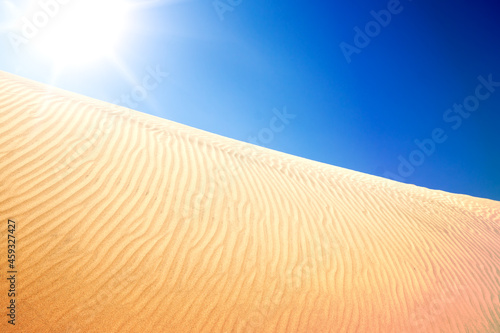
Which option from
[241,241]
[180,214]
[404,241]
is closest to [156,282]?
[180,214]

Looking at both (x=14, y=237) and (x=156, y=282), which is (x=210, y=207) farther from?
(x=14, y=237)

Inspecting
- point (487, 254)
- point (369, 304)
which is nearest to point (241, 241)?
point (369, 304)

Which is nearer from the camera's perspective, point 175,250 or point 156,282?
point 156,282

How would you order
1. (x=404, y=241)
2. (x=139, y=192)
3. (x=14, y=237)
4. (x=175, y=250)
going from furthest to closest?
(x=404, y=241)
(x=139, y=192)
(x=175, y=250)
(x=14, y=237)

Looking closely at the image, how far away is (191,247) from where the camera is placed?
11.7ft

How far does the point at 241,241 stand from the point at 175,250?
965 mm

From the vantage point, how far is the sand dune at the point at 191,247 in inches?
113

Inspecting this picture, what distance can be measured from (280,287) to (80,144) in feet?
12.7

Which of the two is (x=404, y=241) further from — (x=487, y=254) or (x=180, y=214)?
(x=180, y=214)

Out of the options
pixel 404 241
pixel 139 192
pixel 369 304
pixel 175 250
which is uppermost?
pixel 404 241

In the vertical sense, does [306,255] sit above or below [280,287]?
above

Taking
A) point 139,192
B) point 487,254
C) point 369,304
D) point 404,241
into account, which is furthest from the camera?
point 487,254

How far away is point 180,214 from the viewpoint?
392 cm

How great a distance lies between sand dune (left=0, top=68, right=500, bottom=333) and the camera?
287 centimetres
